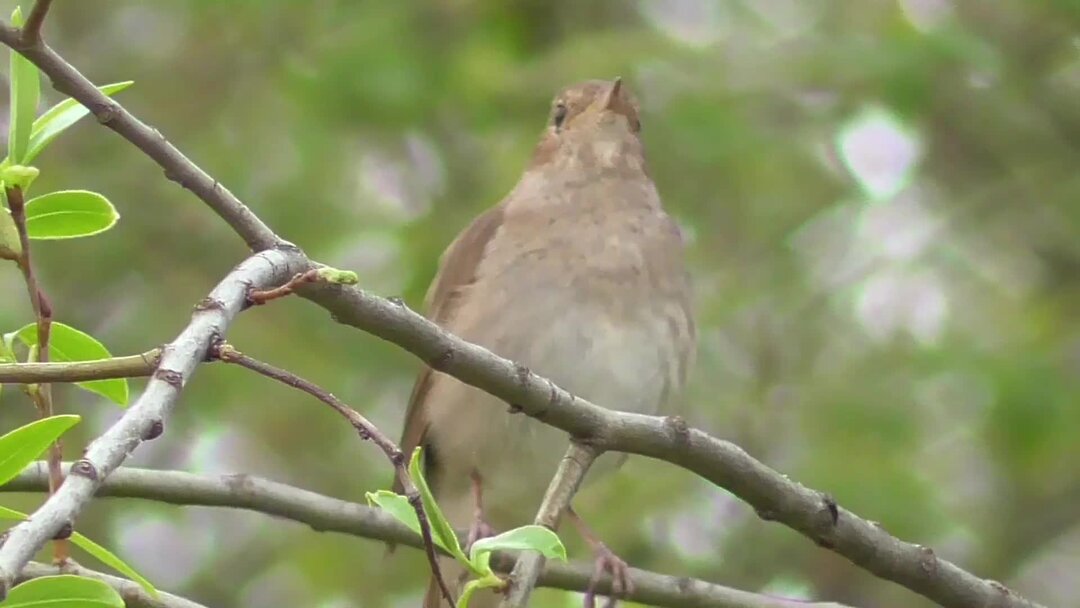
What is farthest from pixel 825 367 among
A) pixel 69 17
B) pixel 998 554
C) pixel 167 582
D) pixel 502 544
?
pixel 502 544

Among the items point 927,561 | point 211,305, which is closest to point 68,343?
point 211,305

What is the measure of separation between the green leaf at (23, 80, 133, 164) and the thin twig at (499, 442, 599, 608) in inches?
31.3

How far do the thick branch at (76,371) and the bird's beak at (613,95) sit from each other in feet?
9.24

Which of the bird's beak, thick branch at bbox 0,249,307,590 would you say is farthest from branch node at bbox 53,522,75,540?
the bird's beak

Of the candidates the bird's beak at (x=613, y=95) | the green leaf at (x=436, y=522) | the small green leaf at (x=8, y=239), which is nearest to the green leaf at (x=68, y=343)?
the small green leaf at (x=8, y=239)

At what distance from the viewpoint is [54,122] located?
1905 mm

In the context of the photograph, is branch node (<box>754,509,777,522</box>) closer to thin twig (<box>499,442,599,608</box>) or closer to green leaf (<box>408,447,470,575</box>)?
thin twig (<box>499,442,599,608</box>)

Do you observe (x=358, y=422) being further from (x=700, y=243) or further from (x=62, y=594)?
(x=700, y=243)

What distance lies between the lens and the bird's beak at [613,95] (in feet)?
14.0

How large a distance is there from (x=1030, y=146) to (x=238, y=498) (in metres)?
3.72

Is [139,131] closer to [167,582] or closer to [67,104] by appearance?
[67,104]

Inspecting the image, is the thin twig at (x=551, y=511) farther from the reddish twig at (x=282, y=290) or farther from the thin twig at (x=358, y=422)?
the reddish twig at (x=282, y=290)

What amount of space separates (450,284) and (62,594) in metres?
2.88

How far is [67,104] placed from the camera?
1.94 metres
